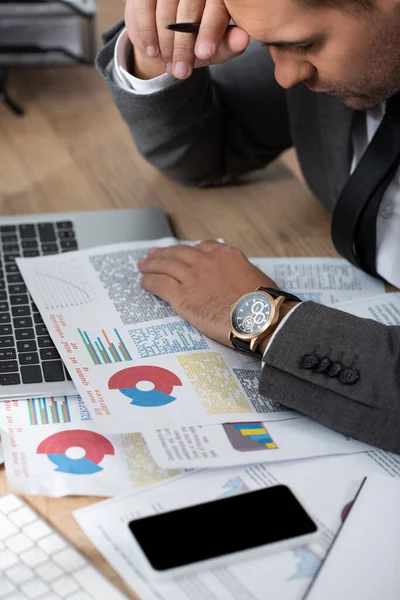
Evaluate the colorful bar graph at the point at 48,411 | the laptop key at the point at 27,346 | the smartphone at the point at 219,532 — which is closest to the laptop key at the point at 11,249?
the laptop key at the point at 27,346

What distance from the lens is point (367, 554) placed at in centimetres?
69

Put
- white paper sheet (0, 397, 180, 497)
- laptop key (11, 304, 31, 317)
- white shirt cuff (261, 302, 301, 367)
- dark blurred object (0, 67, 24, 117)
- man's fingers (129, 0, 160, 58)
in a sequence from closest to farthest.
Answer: white paper sheet (0, 397, 180, 497), white shirt cuff (261, 302, 301, 367), laptop key (11, 304, 31, 317), man's fingers (129, 0, 160, 58), dark blurred object (0, 67, 24, 117)

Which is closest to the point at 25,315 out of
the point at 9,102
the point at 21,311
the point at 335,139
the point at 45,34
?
the point at 21,311

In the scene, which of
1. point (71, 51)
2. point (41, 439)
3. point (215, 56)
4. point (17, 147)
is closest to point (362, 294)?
point (215, 56)

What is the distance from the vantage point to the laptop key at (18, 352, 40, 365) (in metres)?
0.90

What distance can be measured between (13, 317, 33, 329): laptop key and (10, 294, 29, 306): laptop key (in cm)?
3

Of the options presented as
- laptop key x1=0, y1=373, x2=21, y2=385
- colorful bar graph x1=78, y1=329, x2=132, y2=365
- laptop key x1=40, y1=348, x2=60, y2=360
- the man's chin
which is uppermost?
the man's chin

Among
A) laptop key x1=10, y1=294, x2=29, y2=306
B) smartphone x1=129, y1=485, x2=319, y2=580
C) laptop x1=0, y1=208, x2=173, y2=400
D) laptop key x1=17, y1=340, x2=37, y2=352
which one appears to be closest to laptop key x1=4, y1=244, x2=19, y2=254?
laptop x1=0, y1=208, x2=173, y2=400

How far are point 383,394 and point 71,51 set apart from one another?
1.10 m

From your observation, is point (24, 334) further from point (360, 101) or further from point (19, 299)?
point (360, 101)

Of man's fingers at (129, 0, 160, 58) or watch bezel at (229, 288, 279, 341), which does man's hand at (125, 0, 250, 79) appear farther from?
watch bezel at (229, 288, 279, 341)

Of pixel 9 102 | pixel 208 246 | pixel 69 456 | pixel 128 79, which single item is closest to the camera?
pixel 69 456

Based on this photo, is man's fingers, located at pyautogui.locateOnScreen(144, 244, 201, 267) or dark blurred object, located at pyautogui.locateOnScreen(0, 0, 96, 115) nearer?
man's fingers, located at pyautogui.locateOnScreen(144, 244, 201, 267)

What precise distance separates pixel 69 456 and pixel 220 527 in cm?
17
